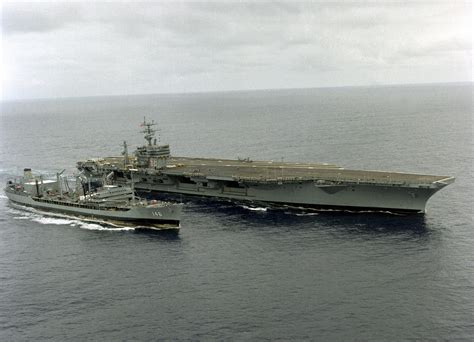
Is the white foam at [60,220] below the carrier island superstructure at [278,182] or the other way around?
below

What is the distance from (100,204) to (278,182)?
50.7 ft

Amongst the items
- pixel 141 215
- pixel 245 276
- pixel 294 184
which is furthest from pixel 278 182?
pixel 245 276

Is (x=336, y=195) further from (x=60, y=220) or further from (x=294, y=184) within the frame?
(x=60, y=220)

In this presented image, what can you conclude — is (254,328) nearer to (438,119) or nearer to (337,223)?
(337,223)

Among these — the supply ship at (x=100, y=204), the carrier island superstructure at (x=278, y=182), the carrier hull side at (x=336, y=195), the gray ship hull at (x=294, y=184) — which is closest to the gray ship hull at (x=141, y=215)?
the supply ship at (x=100, y=204)

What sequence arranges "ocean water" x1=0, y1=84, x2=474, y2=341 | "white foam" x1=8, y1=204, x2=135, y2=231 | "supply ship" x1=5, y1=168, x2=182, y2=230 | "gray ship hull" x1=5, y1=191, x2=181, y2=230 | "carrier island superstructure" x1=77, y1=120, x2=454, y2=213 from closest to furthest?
"ocean water" x1=0, y1=84, x2=474, y2=341, "gray ship hull" x1=5, y1=191, x2=181, y2=230, "supply ship" x1=5, y1=168, x2=182, y2=230, "carrier island superstructure" x1=77, y1=120, x2=454, y2=213, "white foam" x1=8, y1=204, x2=135, y2=231

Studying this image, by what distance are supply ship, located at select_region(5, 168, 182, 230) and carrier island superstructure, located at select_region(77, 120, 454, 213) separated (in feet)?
12.1

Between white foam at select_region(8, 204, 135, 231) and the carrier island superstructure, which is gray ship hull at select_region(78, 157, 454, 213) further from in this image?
white foam at select_region(8, 204, 135, 231)

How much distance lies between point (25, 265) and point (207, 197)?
794 inches

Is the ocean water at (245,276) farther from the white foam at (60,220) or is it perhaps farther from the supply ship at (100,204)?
the supply ship at (100,204)

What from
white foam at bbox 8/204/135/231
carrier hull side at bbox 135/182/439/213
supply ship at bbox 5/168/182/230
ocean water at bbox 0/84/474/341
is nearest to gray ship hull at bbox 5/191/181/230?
supply ship at bbox 5/168/182/230

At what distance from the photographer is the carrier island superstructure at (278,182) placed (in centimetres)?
4009

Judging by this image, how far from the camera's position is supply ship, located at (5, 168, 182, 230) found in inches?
1551

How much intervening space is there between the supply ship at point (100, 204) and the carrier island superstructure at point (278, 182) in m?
3.69
